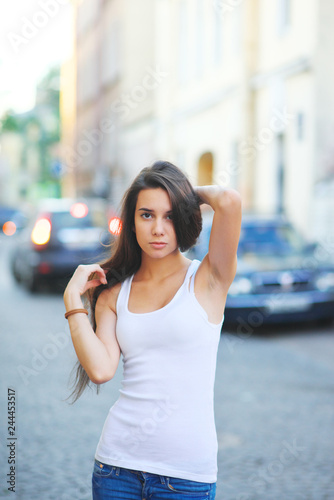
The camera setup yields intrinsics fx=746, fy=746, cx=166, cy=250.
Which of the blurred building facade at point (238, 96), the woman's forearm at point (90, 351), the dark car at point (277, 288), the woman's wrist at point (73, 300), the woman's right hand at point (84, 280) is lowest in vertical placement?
the dark car at point (277, 288)

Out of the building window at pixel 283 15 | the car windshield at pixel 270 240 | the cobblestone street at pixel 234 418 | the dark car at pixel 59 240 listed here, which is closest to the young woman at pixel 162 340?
the cobblestone street at pixel 234 418

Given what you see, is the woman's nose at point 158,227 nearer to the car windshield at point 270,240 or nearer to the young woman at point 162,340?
the young woman at point 162,340

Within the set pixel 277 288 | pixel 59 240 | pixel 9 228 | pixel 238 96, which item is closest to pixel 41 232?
pixel 59 240

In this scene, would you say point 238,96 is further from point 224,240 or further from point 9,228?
point 9,228

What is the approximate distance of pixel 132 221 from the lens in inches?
92.7

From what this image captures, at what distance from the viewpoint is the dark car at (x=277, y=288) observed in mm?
9258

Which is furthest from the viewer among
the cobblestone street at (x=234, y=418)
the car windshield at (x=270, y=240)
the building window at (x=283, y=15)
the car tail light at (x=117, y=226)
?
the building window at (x=283, y=15)

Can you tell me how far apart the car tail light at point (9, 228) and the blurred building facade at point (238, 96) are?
11843mm

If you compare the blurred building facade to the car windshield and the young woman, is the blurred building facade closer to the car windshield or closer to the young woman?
the car windshield

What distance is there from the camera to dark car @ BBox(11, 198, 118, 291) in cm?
1345

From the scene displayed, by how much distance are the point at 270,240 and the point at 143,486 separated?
8.56 meters

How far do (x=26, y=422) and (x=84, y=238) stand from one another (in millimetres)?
8393

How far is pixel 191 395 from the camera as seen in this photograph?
209 cm

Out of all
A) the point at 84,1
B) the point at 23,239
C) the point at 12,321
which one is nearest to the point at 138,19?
the point at 84,1
